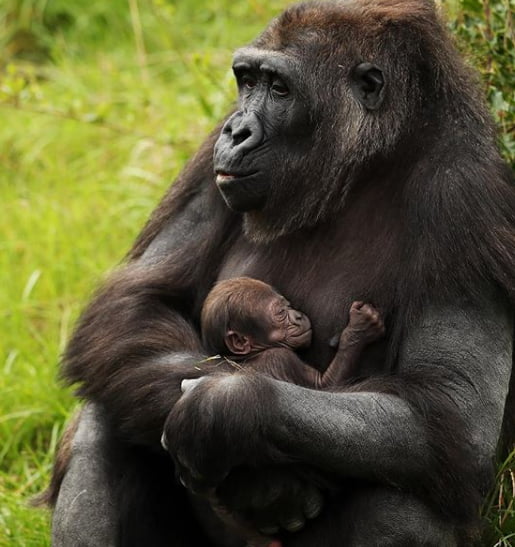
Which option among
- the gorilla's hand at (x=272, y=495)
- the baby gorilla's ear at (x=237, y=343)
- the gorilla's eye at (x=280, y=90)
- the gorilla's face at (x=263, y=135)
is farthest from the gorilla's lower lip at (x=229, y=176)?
the gorilla's hand at (x=272, y=495)

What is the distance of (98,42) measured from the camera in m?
11.3

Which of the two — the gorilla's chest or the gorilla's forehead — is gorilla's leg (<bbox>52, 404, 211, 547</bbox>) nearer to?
the gorilla's chest

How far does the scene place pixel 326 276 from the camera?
5.13m

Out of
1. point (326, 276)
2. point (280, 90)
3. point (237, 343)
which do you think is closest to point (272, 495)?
point (237, 343)

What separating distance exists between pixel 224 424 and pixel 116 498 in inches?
37.3

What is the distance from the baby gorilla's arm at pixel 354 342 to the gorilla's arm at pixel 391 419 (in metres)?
0.16

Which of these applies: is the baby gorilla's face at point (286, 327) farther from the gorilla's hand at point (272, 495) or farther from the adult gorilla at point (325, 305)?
the gorilla's hand at point (272, 495)

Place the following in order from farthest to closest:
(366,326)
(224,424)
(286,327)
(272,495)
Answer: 1. (286,327)
2. (366,326)
3. (272,495)
4. (224,424)

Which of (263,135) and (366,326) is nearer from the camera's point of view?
(366,326)

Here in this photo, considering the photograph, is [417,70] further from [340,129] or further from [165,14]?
[165,14]

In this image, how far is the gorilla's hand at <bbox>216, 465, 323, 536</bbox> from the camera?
475 centimetres

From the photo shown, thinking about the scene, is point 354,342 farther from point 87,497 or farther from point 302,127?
point 87,497

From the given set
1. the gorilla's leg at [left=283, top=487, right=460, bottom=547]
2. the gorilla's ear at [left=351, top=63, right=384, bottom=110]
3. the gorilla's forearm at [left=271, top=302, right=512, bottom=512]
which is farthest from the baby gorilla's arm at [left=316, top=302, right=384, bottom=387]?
the gorilla's ear at [left=351, top=63, right=384, bottom=110]

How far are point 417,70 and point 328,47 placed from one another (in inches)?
13.5
